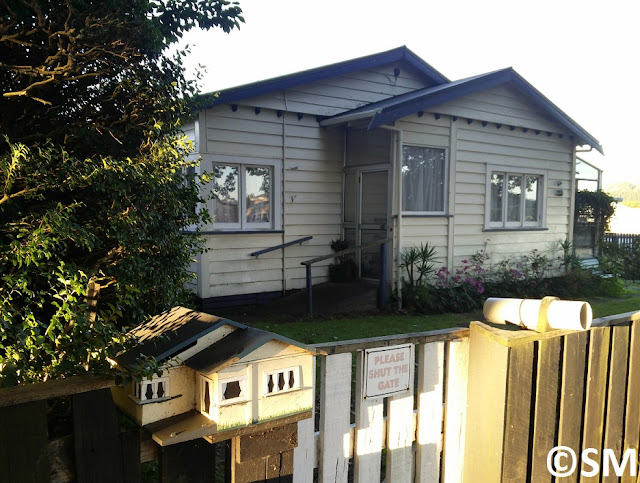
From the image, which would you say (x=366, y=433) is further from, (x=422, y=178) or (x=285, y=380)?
(x=422, y=178)

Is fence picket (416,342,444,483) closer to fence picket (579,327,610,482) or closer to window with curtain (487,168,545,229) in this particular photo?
fence picket (579,327,610,482)

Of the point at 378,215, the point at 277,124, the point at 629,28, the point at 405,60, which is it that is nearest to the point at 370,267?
the point at 378,215

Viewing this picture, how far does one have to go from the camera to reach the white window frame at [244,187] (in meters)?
9.15

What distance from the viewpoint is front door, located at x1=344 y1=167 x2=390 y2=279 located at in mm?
10156

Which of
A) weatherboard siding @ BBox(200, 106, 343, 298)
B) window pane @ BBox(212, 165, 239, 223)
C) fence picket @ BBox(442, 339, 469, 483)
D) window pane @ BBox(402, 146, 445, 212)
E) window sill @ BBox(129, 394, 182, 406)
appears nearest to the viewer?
window sill @ BBox(129, 394, 182, 406)

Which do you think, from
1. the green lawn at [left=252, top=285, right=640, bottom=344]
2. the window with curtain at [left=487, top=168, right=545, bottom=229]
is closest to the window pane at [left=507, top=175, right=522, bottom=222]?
the window with curtain at [left=487, top=168, right=545, bottom=229]

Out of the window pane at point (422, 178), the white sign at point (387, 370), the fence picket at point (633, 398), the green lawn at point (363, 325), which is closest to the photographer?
the white sign at point (387, 370)

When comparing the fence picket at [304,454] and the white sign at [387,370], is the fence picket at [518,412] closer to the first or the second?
the white sign at [387,370]

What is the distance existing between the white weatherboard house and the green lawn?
1190 mm

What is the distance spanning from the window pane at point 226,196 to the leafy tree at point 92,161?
572cm

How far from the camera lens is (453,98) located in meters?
10.1

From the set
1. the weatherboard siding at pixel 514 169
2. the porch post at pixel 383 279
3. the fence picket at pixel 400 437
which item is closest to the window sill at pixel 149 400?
the fence picket at pixel 400 437

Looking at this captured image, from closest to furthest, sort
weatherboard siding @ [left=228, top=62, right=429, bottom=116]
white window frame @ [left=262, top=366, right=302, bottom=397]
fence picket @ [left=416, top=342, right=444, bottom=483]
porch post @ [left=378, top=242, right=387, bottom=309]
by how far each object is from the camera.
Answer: white window frame @ [left=262, top=366, right=302, bottom=397] < fence picket @ [left=416, top=342, right=444, bottom=483] < porch post @ [left=378, top=242, right=387, bottom=309] < weatherboard siding @ [left=228, top=62, right=429, bottom=116]

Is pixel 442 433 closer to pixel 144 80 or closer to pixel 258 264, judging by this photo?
pixel 144 80
